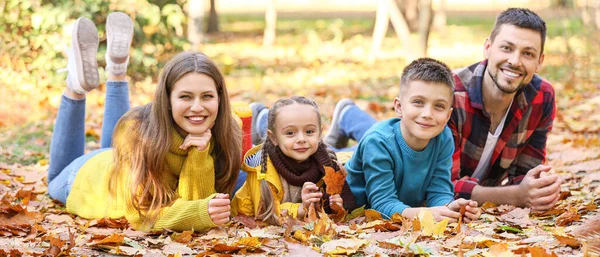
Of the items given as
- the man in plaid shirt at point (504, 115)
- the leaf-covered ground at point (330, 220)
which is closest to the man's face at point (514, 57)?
the man in plaid shirt at point (504, 115)

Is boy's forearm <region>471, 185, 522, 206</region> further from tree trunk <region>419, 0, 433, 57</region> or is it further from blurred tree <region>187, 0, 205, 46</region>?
blurred tree <region>187, 0, 205, 46</region>

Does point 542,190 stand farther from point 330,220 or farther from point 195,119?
point 195,119

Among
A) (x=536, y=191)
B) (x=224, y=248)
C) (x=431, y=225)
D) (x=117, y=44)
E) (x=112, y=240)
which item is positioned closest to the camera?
(x=224, y=248)

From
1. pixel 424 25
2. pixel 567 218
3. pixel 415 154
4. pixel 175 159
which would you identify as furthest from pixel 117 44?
pixel 424 25

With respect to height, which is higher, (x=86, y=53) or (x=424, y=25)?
(x=424, y=25)

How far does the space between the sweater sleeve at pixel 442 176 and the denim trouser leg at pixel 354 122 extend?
1.21 meters

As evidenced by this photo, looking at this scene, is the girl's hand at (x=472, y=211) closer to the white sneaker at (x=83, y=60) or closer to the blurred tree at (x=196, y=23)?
the white sneaker at (x=83, y=60)

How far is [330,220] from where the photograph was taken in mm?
3605

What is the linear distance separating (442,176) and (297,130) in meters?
0.85

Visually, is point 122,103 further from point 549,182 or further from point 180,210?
point 549,182

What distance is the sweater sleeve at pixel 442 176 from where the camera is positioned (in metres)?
3.94

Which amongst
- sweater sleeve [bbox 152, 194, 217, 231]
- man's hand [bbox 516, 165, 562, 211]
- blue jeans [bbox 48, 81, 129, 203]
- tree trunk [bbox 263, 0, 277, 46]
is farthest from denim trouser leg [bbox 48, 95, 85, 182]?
tree trunk [bbox 263, 0, 277, 46]

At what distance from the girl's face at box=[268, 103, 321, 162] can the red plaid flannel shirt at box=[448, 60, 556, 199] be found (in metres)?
0.99

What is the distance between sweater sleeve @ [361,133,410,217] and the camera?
3836 mm
